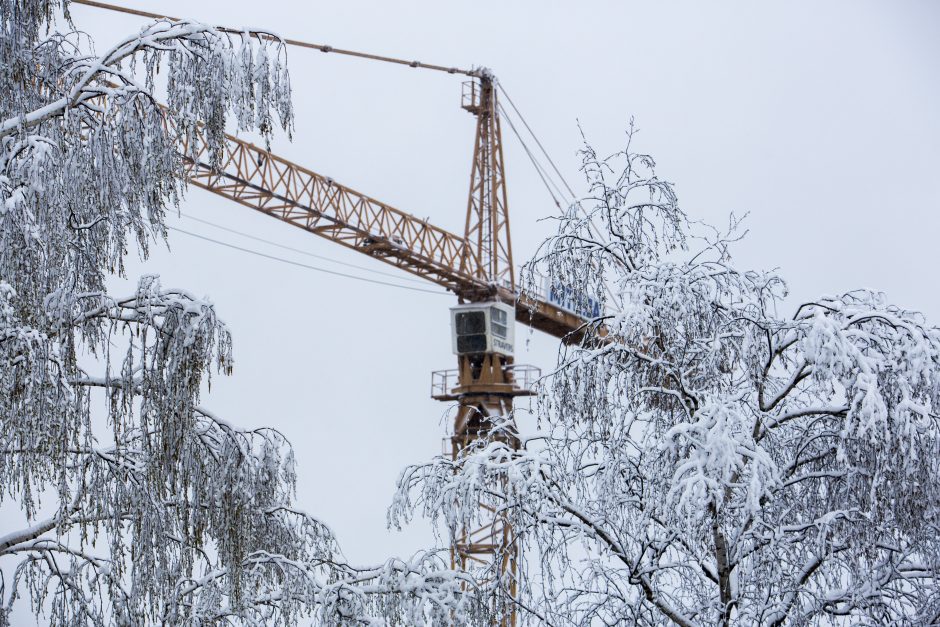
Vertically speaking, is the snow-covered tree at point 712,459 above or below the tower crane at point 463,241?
below

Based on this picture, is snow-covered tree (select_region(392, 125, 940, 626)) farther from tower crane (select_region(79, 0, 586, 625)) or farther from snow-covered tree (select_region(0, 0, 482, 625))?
tower crane (select_region(79, 0, 586, 625))

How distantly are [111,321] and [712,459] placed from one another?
9.99ft

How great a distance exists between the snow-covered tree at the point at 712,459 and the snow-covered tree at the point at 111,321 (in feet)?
2.82

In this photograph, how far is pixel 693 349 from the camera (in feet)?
24.0

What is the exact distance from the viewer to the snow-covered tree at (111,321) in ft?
19.9

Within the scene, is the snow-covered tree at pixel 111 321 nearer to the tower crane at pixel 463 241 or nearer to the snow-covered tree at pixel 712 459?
the snow-covered tree at pixel 712 459

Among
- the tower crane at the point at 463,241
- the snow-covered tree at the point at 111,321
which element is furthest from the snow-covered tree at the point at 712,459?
the tower crane at the point at 463,241

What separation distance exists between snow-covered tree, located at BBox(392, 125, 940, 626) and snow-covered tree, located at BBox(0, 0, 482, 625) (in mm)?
860

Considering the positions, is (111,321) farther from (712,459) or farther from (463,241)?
(463,241)

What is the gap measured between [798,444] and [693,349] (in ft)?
2.58

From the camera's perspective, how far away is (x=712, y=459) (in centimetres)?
606

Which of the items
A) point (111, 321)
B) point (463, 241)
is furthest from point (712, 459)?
point (463, 241)

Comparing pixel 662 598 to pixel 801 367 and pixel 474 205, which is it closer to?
pixel 801 367

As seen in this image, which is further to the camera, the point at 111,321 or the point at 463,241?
the point at 463,241
